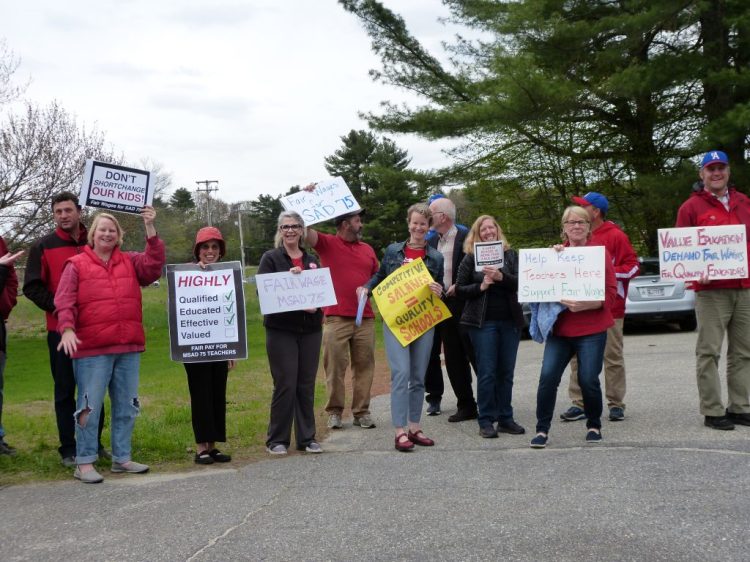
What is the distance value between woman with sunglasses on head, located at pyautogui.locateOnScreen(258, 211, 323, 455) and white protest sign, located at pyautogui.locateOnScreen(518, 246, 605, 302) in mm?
1719

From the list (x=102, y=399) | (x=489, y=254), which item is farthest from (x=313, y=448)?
(x=489, y=254)

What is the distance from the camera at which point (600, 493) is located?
4762 millimetres

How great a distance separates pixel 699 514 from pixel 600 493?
0.62m

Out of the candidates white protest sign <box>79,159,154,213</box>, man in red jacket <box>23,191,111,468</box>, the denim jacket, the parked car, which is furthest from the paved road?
the parked car

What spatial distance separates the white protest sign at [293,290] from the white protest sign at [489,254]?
1232 millimetres

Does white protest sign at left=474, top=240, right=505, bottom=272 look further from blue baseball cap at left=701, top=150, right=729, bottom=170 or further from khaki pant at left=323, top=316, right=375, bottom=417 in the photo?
blue baseball cap at left=701, top=150, right=729, bottom=170

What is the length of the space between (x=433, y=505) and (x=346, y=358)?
2949mm

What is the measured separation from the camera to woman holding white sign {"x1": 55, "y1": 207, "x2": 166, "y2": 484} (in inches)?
222

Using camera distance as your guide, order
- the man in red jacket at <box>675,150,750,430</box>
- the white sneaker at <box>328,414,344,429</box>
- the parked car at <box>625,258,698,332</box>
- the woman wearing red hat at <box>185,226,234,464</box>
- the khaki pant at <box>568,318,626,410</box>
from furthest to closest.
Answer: the parked car at <box>625,258,698,332</box>
the white sneaker at <box>328,414,344,429</box>
the khaki pant at <box>568,318,626,410</box>
the man in red jacket at <box>675,150,750,430</box>
the woman wearing red hat at <box>185,226,234,464</box>

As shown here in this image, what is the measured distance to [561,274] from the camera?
6309 millimetres

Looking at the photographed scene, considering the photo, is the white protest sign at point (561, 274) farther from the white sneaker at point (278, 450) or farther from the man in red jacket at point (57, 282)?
the man in red jacket at point (57, 282)

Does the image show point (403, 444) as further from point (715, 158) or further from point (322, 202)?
point (715, 158)

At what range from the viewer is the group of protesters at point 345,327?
5.75 m

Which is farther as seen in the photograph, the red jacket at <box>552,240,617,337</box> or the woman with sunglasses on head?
the woman with sunglasses on head
